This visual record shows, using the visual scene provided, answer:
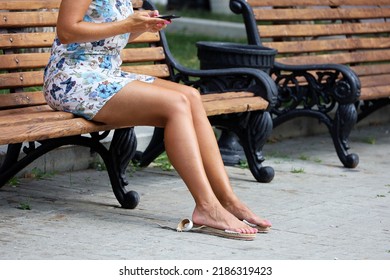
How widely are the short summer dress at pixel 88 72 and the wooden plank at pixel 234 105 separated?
2.01 feet

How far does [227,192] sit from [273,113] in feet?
7.59

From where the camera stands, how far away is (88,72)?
543cm

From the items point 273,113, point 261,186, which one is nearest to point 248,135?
point 261,186

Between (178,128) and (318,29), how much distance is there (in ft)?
10.3

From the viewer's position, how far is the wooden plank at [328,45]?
7703 mm

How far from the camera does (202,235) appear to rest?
5.17 m

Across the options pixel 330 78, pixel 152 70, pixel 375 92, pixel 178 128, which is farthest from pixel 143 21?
pixel 375 92

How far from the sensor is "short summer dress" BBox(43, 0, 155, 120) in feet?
17.5

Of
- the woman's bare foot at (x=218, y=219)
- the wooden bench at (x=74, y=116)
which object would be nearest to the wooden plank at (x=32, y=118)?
the wooden bench at (x=74, y=116)

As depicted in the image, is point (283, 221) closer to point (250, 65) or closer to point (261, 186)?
point (261, 186)

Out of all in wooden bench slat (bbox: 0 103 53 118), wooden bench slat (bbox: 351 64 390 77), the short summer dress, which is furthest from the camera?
wooden bench slat (bbox: 351 64 390 77)

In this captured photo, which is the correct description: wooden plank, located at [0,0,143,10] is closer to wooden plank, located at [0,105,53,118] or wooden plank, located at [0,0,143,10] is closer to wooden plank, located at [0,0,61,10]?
wooden plank, located at [0,0,61,10]

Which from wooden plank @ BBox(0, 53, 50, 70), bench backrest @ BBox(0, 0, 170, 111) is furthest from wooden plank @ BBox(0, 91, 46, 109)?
wooden plank @ BBox(0, 53, 50, 70)

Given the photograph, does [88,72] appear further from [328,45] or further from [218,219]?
[328,45]
